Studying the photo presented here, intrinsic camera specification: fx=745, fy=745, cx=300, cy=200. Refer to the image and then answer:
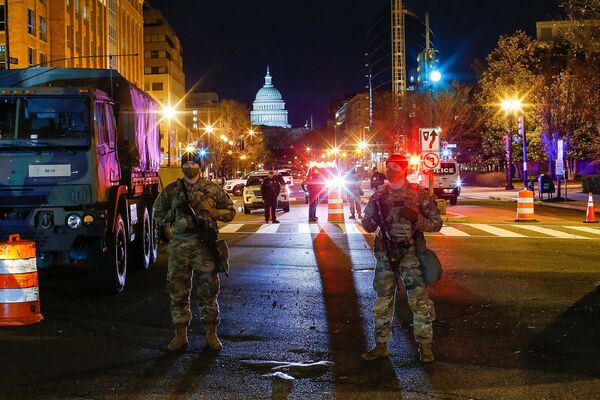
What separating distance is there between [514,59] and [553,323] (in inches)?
1885

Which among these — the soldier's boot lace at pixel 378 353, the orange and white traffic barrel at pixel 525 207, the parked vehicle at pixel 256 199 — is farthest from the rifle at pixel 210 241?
the parked vehicle at pixel 256 199

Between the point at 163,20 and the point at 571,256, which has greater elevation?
A: the point at 163,20

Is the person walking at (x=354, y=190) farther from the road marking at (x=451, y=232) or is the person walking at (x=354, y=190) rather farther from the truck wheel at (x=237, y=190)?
the truck wheel at (x=237, y=190)

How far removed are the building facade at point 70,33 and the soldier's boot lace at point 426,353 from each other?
40393mm

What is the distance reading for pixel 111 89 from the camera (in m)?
11.6

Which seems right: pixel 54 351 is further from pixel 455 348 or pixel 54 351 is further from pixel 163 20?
pixel 163 20

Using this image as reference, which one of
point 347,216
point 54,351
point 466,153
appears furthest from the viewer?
point 466,153

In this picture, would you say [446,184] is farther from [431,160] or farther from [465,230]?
[465,230]

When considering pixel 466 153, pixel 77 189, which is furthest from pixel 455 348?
pixel 466 153

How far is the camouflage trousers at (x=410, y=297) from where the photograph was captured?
6.60m

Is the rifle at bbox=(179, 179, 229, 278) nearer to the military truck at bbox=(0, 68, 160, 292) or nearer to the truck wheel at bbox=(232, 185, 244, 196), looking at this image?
the military truck at bbox=(0, 68, 160, 292)

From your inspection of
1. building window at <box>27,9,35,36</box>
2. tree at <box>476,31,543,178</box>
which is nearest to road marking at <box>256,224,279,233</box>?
tree at <box>476,31,543,178</box>

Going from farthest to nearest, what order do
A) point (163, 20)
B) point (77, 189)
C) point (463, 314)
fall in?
point (163, 20), point (77, 189), point (463, 314)

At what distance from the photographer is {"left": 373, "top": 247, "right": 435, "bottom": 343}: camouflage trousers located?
6598 millimetres
